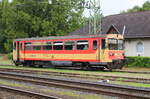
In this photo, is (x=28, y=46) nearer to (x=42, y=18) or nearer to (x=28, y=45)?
(x=28, y=45)

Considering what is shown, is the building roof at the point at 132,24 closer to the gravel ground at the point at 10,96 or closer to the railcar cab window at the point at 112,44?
the railcar cab window at the point at 112,44

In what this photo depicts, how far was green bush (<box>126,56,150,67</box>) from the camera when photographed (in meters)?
27.2

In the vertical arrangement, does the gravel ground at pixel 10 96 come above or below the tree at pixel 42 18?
below

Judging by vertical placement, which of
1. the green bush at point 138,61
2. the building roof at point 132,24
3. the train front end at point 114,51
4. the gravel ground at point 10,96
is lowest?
the gravel ground at point 10,96

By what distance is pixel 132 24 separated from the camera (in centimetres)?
3525

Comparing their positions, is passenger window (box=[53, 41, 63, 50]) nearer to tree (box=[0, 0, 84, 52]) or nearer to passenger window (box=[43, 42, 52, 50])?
passenger window (box=[43, 42, 52, 50])

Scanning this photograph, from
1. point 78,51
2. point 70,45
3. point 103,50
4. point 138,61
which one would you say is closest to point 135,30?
point 138,61

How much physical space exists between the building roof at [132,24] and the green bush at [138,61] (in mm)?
3774

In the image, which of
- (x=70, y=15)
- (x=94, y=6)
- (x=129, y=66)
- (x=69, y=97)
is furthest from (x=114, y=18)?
(x=69, y=97)

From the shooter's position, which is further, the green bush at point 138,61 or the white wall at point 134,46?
the white wall at point 134,46

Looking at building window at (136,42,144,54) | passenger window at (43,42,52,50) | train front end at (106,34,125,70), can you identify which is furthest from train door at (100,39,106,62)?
building window at (136,42,144,54)

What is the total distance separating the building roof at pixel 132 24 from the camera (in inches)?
1274

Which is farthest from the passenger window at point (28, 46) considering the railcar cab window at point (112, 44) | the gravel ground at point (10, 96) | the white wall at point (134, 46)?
the gravel ground at point (10, 96)

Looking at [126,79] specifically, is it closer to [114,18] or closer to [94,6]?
[94,6]
